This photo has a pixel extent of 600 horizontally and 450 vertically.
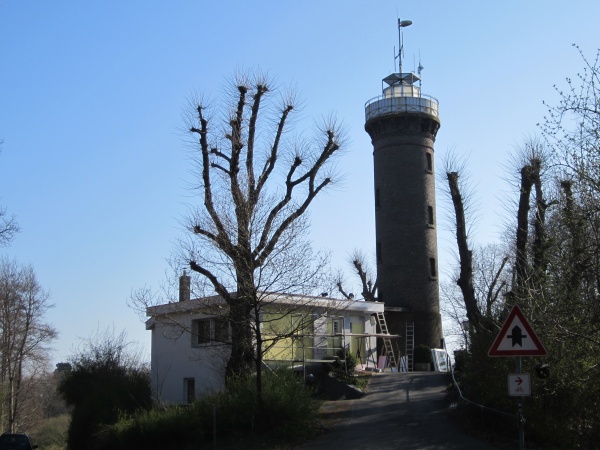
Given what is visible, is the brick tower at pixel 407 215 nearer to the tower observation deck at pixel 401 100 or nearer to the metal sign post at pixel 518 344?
the tower observation deck at pixel 401 100

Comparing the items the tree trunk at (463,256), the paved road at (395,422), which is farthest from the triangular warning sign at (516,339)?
the tree trunk at (463,256)

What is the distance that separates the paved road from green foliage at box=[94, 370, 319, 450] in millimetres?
883

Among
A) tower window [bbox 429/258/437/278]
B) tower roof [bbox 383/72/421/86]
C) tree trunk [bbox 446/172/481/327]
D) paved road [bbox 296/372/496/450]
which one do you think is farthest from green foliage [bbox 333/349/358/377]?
tower roof [bbox 383/72/421/86]

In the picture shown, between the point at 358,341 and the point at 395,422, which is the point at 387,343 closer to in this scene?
the point at 358,341

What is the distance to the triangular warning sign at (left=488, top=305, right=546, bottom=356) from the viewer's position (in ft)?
38.0

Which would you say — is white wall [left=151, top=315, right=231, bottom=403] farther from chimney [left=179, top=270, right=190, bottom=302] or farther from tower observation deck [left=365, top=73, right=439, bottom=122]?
tower observation deck [left=365, top=73, right=439, bottom=122]

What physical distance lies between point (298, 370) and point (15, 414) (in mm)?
29876

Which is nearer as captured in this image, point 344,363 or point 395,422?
point 395,422

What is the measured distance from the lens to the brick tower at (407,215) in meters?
39.3

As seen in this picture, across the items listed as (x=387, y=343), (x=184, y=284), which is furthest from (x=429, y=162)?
(x=184, y=284)

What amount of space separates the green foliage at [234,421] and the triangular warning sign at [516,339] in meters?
8.21

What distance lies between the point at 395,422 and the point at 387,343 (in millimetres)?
17901

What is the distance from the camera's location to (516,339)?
11.7 metres

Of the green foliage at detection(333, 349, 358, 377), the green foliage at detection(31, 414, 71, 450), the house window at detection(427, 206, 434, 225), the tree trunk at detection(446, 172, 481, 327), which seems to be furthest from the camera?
the green foliage at detection(31, 414, 71, 450)
